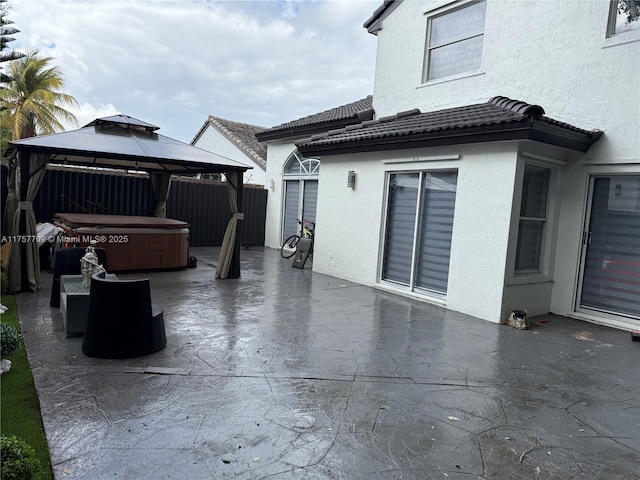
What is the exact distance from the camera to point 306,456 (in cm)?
262

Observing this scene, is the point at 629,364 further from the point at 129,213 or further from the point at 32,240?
the point at 129,213

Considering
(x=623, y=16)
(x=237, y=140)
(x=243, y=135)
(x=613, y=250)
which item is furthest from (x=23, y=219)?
(x=243, y=135)

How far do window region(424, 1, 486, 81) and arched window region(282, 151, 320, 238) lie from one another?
13.8ft

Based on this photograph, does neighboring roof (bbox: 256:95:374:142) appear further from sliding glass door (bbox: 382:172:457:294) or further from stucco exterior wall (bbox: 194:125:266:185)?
sliding glass door (bbox: 382:172:457:294)

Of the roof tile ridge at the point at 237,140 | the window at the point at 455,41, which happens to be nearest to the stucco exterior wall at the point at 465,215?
the window at the point at 455,41

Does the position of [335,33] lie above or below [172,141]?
above

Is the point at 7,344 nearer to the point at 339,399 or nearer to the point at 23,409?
the point at 23,409

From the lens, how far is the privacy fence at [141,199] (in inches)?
413

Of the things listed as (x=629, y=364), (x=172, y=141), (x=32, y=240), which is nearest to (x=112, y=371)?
(x=32, y=240)

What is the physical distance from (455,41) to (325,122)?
155 inches

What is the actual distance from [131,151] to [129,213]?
465 cm

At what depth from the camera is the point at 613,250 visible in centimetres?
618

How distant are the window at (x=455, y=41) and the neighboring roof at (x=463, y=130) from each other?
3.01 feet

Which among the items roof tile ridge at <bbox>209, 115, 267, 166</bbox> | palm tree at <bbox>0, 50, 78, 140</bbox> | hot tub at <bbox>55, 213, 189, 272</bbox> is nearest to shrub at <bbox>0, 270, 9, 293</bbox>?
hot tub at <bbox>55, 213, 189, 272</bbox>
